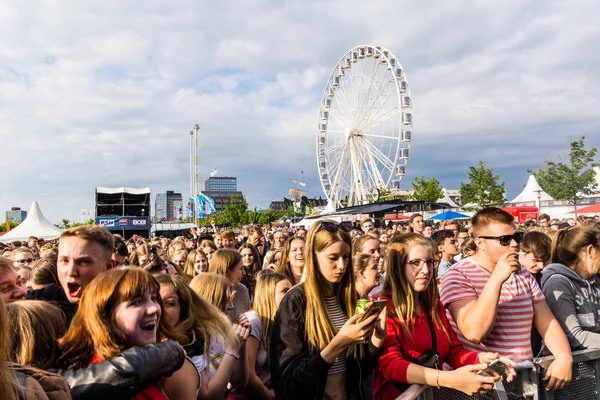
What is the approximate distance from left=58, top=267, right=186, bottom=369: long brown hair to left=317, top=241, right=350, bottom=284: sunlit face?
1.17 metres

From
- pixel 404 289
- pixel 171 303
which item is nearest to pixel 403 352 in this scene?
pixel 404 289

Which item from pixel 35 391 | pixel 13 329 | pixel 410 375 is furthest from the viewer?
pixel 410 375

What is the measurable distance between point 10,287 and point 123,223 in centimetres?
3333

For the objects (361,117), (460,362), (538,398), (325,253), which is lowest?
(538,398)

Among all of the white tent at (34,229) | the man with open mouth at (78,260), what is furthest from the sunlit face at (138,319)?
the white tent at (34,229)

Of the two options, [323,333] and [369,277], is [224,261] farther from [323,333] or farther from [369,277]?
[323,333]

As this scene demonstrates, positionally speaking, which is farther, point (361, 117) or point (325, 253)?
point (361, 117)

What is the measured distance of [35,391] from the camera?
146 centimetres

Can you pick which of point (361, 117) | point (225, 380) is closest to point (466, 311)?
point (225, 380)

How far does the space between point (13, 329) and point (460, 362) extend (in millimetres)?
2383

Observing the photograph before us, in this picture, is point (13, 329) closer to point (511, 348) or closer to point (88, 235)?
point (88, 235)

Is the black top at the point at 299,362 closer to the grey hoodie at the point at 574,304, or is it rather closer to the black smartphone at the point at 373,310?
the black smartphone at the point at 373,310

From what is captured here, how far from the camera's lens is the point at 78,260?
301 cm

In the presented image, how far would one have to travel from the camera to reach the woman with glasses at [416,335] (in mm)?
2678
